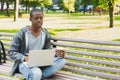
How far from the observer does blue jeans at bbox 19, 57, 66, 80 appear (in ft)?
20.0

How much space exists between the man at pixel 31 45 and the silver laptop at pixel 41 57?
0.43 ft

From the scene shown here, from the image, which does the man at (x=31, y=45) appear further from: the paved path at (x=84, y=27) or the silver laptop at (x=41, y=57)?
the paved path at (x=84, y=27)

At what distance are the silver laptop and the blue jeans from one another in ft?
0.29

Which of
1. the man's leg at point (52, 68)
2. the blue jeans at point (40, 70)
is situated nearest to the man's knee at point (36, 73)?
the blue jeans at point (40, 70)

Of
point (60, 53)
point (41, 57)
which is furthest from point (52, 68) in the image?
point (41, 57)

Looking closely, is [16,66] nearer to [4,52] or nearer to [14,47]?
[14,47]

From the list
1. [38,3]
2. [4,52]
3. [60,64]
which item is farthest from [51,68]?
[38,3]

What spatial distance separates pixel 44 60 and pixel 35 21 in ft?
2.00

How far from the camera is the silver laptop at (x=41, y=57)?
615 cm

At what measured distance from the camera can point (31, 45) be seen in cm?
659

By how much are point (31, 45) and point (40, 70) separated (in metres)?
0.54

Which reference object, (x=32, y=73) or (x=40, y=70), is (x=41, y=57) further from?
(x=32, y=73)

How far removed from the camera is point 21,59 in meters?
6.40

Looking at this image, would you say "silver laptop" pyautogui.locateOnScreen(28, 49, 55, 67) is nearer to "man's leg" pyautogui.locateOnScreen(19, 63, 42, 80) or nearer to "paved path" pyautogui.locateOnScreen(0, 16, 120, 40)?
"man's leg" pyautogui.locateOnScreen(19, 63, 42, 80)
